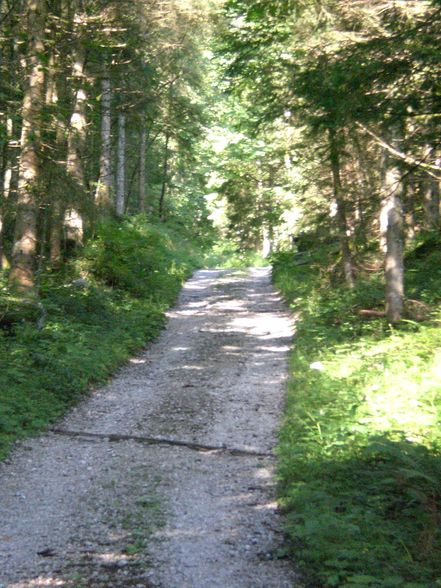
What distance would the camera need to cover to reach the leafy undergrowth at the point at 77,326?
9.31 m

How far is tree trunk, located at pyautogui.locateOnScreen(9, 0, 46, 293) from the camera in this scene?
12164 mm

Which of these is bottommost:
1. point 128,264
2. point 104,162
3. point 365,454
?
point 365,454

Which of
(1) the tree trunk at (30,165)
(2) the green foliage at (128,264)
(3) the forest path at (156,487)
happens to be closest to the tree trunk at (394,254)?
(3) the forest path at (156,487)

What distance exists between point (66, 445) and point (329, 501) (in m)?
3.75

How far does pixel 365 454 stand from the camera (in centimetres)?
655

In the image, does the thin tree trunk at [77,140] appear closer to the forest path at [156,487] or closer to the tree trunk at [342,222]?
the tree trunk at [342,222]

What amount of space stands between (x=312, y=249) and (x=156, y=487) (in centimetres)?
1498

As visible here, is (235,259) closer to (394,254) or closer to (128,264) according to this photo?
(128,264)

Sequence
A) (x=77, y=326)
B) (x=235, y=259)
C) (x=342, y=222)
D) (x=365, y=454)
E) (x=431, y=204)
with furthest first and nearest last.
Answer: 1. (x=235, y=259)
2. (x=431, y=204)
3. (x=342, y=222)
4. (x=77, y=326)
5. (x=365, y=454)

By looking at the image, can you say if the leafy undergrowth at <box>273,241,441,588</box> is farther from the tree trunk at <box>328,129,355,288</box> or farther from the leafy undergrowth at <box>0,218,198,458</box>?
the leafy undergrowth at <box>0,218,198,458</box>

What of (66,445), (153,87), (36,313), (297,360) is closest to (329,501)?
(66,445)

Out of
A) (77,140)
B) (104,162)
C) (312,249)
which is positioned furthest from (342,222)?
(104,162)

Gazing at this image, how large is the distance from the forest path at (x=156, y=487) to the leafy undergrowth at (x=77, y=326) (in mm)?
394

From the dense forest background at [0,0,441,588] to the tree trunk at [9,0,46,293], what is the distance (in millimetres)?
31
